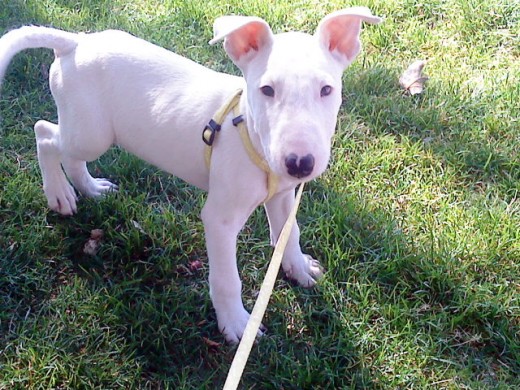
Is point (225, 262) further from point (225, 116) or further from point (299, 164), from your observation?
point (299, 164)

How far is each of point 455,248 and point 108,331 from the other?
5.92ft

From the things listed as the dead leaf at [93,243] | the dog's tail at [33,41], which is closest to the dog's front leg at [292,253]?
the dead leaf at [93,243]

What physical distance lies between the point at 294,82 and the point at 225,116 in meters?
0.55

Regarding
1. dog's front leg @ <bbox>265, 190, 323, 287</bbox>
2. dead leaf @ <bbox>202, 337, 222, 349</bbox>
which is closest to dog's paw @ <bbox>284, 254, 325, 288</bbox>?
dog's front leg @ <bbox>265, 190, 323, 287</bbox>

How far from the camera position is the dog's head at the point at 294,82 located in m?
2.27

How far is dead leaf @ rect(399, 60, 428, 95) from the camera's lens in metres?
4.47

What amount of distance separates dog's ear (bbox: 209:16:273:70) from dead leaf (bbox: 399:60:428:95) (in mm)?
2120

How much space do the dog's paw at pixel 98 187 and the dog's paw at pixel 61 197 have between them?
93mm

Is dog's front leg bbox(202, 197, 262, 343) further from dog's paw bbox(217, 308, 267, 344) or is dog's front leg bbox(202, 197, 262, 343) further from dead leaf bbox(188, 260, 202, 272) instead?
dead leaf bbox(188, 260, 202, 272)

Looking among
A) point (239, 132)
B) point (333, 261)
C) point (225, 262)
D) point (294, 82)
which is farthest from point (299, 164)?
point (333, 261)

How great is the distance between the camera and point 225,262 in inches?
113

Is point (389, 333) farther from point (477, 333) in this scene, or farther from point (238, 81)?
point (238, 81)

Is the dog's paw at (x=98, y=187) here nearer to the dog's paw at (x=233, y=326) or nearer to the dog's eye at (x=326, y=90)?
the dog's paw at (x=233, y=326)

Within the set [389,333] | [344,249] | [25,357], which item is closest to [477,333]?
[389,333]
